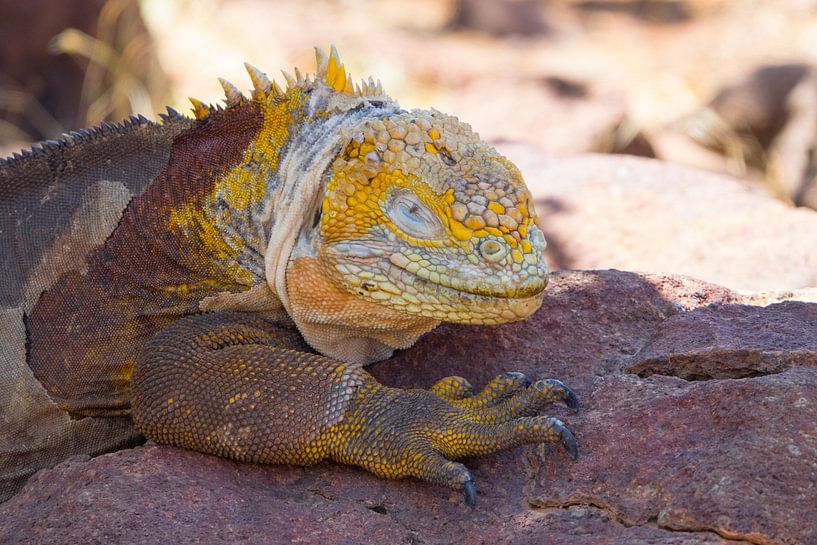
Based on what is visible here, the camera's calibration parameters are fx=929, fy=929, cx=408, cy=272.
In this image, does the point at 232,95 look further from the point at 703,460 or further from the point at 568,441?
the point at 703,460

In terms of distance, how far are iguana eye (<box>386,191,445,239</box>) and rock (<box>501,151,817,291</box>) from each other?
239 cm

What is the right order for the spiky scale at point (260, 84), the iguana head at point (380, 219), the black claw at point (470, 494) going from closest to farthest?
1. the black claw at point (470, 494)
2. the iguana head at point (380, 219)
3. the spiky scale at point (260, 84)

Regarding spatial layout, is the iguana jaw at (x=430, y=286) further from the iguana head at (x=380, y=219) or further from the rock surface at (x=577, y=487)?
the rock surface at (x=577, y=487)

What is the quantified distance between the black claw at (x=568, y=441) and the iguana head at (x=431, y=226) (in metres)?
0.50

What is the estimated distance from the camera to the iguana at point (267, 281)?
3570mm

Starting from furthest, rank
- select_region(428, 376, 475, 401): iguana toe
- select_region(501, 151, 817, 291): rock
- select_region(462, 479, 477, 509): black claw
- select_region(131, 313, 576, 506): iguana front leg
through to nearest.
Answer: select_region(501, 151, 817, 291): rock
select_region(428, 376, 475, 401): iguana toe
select_region(131, 313, 576, 506): iguana front leg
select_region(462, 479, 477, 509): black claw

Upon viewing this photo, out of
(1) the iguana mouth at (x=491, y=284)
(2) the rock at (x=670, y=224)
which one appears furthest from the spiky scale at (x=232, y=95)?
(2) the rock at (x=670, y=224)

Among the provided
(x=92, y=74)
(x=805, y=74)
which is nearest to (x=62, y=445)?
(x=92, y=74)

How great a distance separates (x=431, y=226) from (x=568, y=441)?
982mm

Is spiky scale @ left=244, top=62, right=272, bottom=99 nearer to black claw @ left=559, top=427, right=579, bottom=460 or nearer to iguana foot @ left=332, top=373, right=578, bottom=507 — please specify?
iguana foot @ left=332, top=373, right=578, bottom=507

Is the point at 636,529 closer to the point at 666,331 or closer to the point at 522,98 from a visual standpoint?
the point at 666,331

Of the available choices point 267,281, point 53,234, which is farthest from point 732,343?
point 53,234

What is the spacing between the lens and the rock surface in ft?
9.73

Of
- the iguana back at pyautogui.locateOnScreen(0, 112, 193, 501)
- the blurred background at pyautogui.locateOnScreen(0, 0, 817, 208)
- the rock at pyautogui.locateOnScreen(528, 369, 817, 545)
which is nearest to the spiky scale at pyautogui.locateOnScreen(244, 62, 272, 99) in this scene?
the iguana back at pyautogui.locateOnScreen(0, 112, 193, 501)
